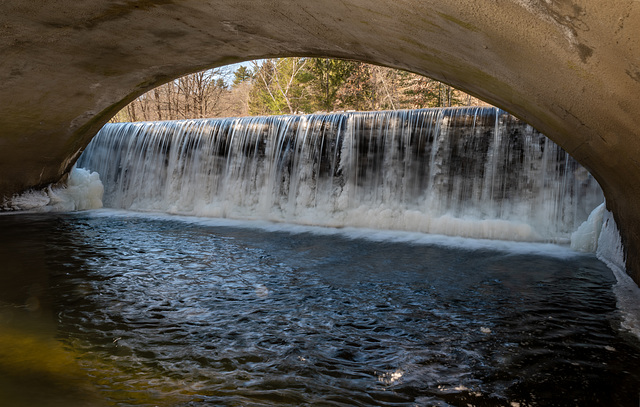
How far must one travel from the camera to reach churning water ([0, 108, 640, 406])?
9.94 feet

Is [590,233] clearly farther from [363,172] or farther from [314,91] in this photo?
[314,91]

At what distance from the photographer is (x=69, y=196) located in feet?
44.9

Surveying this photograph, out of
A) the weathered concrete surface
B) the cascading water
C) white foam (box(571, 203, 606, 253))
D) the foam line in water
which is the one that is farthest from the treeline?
the weathered concrete surface

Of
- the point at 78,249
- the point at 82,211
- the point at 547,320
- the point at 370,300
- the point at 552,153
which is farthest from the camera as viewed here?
the point at 82,211

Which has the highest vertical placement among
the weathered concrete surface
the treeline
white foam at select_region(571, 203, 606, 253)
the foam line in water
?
the treeline

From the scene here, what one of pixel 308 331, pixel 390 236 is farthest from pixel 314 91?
pixel 308 331

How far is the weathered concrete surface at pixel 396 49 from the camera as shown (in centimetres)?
247

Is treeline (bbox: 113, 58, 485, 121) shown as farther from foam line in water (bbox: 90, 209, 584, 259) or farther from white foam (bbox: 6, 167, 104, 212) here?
foam line in water (bbox: 90, 209, 584, 259)

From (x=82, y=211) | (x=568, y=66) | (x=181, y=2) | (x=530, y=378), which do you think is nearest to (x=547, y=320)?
(x=530, y=378)

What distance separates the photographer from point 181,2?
4496mm

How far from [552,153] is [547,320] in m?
6.11

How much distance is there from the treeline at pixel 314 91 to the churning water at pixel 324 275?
1559 cm

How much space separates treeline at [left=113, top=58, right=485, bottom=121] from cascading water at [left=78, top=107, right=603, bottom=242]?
14609 mm

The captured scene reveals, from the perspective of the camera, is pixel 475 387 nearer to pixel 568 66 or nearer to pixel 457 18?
pixel 568 66
